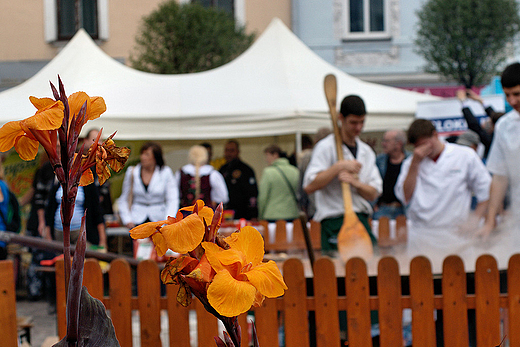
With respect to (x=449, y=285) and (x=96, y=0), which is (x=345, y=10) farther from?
(x=449, y=285)

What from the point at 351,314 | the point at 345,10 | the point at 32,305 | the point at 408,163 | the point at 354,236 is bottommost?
the point at 32,305

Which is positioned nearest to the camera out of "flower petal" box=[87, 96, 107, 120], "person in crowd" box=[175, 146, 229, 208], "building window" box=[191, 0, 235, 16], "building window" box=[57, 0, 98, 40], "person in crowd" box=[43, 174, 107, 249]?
"flower petal" box=[87, 96, 107, 120]

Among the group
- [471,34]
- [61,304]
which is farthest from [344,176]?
[471,34]

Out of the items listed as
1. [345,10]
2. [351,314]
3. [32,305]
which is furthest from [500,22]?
[351,314]

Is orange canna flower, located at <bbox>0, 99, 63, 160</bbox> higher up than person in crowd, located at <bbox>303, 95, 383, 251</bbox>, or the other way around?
orange canna flower, located at <bbox>0, 99, 63, 160</bbox>

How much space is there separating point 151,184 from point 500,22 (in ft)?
33.9

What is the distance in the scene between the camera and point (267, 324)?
2562 mm

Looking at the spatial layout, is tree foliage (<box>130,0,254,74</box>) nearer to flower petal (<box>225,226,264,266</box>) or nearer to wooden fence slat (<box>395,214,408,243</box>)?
wooden fence slat (<box>395,214,408,243</box>)

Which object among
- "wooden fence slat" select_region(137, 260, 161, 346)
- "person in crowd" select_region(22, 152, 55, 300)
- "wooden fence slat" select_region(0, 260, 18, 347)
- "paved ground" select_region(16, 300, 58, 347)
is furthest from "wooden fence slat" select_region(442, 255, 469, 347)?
"person in crowd" select_region(22, 152, 55, 300)

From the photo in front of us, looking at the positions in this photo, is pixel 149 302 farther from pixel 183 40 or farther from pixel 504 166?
pixel 183 40

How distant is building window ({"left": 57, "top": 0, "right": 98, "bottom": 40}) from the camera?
15.9m

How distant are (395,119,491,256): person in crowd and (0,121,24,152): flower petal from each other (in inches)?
120

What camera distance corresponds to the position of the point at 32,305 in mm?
6004

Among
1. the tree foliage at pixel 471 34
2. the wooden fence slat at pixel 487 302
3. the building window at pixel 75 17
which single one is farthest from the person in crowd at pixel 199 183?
the building window at pixel 75 17
